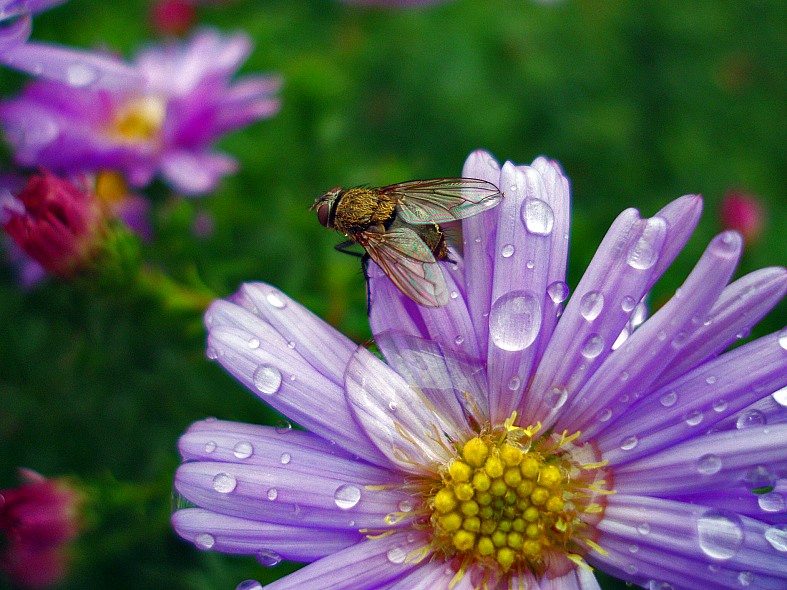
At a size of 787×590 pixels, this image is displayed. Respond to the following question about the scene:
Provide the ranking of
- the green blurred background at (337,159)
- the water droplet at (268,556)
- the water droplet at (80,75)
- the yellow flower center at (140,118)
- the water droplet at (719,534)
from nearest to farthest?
the water droplet at (719,534) → the water droplet at (268,556) → the water droplet at (80,75) → the green blurred background at (337,159) → the yellow flower center at (140,118)

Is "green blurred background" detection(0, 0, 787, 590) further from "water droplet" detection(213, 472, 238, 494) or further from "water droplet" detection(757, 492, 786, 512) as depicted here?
"water droplet" detection(757, 492, 786, 512)

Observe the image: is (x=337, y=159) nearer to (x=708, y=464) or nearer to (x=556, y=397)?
(x=556, y=397)

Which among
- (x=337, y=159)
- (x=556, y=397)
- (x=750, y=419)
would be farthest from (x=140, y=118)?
(x=750, y=419)

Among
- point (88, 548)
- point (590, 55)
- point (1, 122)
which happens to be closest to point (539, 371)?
point (88, 548)

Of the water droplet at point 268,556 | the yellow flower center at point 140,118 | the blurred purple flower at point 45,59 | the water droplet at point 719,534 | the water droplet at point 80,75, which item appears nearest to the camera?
the water droplet at point 719,534

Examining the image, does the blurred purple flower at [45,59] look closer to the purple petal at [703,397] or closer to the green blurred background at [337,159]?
the green blurred background at [337,159]

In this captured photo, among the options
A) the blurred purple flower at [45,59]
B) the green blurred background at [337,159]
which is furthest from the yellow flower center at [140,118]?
the blurred purple flower at [45,59]

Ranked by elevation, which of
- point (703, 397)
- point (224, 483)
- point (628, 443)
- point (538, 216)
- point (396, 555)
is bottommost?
point (396, 555)
